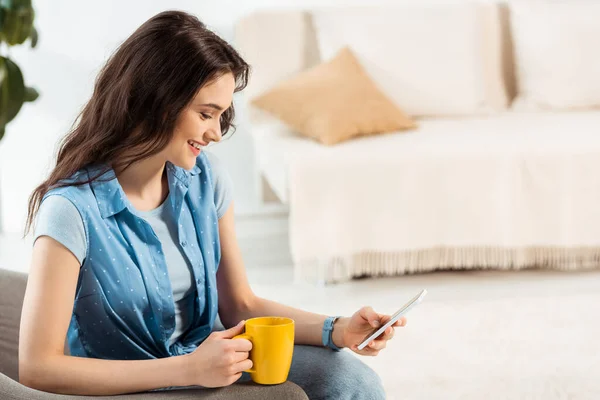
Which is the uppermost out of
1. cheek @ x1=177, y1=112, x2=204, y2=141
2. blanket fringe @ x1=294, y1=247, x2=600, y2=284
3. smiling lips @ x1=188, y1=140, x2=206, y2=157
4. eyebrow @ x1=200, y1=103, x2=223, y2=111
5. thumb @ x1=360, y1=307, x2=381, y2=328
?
eyebrow @ x1=200, y1=103, x2=223, y2=111

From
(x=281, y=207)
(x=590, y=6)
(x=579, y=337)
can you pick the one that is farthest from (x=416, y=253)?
(x=590, y=6)

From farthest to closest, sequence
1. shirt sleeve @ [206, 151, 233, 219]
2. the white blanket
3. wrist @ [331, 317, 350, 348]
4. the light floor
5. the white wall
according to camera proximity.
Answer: the white wall
the white blanket
the light floor
shirt sleeve @ [206, 151, 233, 219]
wrist @ [331, 317, 350, 348]

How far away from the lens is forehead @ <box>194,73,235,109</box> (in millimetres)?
1167

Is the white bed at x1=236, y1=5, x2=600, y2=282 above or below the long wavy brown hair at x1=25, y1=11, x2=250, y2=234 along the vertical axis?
below

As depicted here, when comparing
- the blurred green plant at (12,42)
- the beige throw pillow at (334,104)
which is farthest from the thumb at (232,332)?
the blurred green plant at (12,42)

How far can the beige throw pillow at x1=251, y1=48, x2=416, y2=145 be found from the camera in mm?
3100

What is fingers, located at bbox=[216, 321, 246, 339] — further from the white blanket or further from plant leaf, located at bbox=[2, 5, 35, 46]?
plant leaf, located at bbox=[2, 5, 35, 46]

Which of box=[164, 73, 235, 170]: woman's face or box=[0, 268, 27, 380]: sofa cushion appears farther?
box=[0, 268, 27, 380]: sofa cushion

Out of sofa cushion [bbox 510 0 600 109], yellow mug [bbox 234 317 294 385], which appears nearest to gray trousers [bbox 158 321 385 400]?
yellow mug [bbox 234 317 294 385]

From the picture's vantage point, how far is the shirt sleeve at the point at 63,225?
41.9 inches

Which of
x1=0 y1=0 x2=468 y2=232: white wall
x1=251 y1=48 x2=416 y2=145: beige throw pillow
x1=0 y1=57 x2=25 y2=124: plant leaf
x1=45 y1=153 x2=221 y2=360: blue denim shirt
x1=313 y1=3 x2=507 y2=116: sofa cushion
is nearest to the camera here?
x1=45 y1=153 x2=221 y2=360: blue denim shirt

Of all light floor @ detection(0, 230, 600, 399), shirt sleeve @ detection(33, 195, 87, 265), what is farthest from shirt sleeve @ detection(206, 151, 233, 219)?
light floor @ detection(0, 230, 600, 399)

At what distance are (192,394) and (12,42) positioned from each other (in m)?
2.21

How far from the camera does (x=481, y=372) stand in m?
2.07
